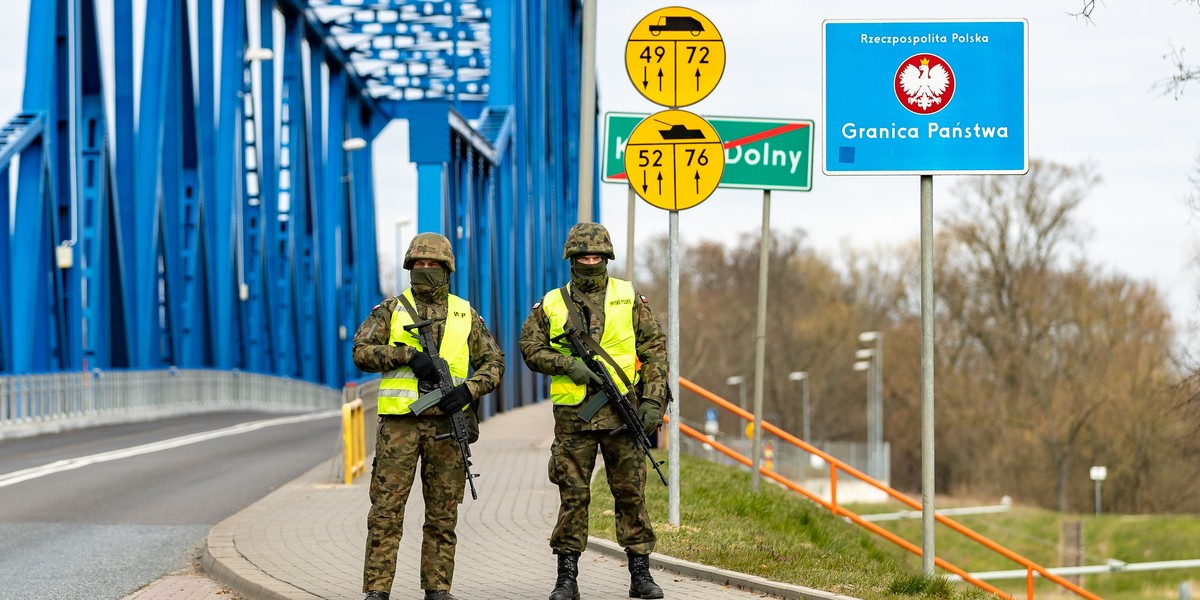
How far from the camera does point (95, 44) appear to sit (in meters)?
25.9

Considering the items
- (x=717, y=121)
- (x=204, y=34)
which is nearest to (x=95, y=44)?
(x=204, y=34)

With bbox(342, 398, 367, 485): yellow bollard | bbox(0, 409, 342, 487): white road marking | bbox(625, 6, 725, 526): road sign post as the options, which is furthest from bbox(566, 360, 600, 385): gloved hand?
bbox(0, 409, 342, 487): white road marking

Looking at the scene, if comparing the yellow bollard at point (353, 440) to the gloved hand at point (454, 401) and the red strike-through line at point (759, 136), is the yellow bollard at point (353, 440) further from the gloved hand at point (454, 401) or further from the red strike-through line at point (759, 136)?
the gloved hand at point (454, 401)

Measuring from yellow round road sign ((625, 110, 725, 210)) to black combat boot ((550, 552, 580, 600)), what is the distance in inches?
108

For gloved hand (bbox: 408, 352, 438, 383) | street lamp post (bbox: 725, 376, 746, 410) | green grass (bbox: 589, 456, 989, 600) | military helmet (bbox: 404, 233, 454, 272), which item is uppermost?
military helmet (bbox: 404, 233, 454, 272)

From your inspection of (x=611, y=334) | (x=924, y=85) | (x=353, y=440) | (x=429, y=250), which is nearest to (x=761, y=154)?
(x=924, y=85)

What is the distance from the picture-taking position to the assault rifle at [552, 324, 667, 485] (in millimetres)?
7410

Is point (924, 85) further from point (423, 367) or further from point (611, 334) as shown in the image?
point (423, 367)

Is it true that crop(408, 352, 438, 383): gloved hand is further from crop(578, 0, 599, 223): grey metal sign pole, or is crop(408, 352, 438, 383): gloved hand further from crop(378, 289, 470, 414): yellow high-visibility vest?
crop(578, 0, 599, 223): grey metal sign pole

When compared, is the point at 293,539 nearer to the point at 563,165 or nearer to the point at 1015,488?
the point at 563,165

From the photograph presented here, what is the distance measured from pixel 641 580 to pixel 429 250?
6.01 ft

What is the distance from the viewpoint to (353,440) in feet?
46.6

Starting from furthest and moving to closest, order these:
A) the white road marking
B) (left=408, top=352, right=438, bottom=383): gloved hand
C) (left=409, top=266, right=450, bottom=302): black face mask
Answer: the white road marking < (left=409, top=266, right=450, bottom=302): black face mask < (left=408, top=352, right=438, bottom=383): gloved hand

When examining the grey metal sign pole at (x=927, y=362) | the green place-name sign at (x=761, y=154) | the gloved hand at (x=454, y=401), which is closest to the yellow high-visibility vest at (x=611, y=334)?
the gloved hand at (x=454, y=401)
